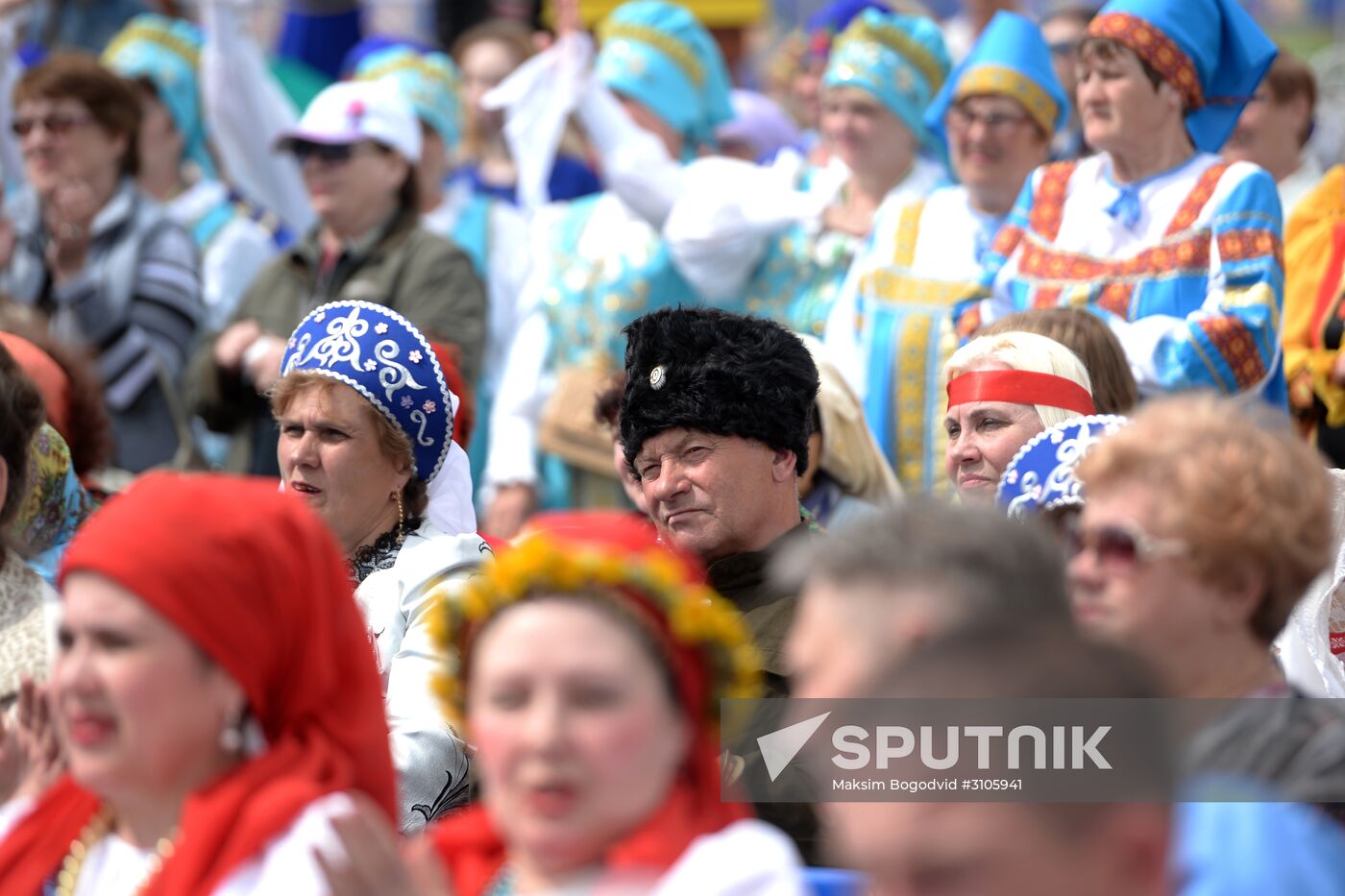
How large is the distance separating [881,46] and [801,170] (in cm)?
61

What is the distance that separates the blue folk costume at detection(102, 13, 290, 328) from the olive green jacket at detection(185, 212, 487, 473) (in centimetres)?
129

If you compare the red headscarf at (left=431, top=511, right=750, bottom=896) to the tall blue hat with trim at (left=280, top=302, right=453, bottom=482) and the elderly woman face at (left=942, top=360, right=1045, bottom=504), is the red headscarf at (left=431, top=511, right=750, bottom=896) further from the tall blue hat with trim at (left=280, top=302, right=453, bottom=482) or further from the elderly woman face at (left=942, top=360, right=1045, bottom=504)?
the tall blue hat with trim at (left=280, top=302, right=453, bottom=482)

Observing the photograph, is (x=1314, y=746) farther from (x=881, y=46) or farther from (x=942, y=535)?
(x=881, y=46)

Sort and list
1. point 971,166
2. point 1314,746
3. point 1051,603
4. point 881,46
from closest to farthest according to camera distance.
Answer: point 1051,603, point 1314,746, point 971,166, point 881,46

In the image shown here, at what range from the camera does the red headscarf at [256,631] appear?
3.01m

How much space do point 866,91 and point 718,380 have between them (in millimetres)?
3147

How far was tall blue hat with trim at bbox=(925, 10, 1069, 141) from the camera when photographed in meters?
6.71

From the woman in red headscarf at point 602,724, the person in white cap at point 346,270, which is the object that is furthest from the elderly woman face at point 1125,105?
the woman in red headscarf at point 602,724

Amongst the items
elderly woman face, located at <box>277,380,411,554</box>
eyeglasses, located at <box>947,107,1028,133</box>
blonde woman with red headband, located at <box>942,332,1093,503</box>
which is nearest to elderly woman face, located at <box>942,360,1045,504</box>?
blonde woman with red headband, located at <box>942,332,1093,503</box>

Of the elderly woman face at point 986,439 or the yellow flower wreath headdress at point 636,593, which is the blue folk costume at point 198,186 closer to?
the elderly woman face at point 986,439

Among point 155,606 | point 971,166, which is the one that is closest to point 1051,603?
point 155,606

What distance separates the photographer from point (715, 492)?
4562 mm

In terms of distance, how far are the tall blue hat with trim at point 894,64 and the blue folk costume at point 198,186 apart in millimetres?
2934

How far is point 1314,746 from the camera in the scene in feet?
9.60
